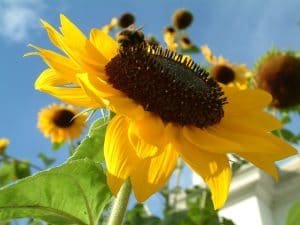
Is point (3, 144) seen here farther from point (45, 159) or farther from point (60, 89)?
point (60, 89)

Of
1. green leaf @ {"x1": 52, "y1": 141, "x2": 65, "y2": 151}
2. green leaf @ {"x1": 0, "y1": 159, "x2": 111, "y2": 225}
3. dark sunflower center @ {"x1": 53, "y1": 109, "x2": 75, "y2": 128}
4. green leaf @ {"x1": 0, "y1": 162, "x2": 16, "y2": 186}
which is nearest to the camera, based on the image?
green leaf @ {"x1": 0, "y1": 159, "x2": 111, "y2": 225}

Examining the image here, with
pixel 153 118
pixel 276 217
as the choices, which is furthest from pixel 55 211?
pixel 276 217

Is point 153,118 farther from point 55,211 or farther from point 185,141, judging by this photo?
point 55,211

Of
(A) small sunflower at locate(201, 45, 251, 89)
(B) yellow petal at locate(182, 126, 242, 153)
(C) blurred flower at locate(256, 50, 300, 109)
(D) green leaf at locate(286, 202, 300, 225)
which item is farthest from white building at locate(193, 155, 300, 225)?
(B) yellow petal at locate(182, 126, 242, 153)

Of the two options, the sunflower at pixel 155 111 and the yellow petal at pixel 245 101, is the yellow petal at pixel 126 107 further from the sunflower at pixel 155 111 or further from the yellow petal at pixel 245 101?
the yellow petal at pixel 245 101

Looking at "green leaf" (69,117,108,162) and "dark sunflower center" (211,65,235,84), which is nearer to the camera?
"green leaf" (69,117,108,162)

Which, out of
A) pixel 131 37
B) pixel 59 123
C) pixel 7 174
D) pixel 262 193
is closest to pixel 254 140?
pixel 131 37

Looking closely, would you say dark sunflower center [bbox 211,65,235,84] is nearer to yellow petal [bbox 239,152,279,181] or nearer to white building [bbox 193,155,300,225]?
white building [bbox 193,155,300,225]
